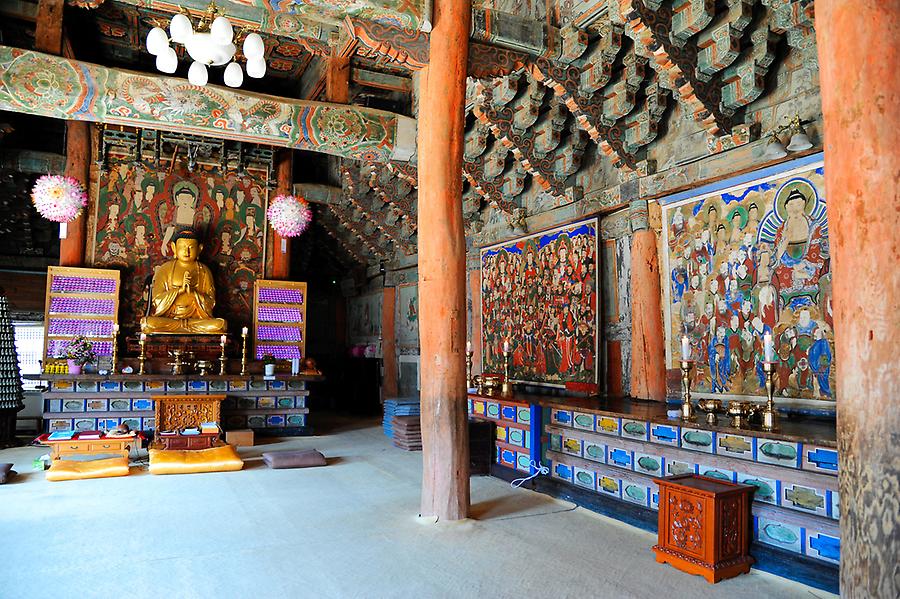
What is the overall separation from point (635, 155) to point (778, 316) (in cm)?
233

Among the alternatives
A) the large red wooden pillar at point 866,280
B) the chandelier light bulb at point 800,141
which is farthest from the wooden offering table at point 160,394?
the large red wooden pillar at point 866,280

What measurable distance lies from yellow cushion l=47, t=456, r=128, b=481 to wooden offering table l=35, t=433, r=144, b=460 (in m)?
0.11

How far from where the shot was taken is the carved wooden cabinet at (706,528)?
11.9 feet

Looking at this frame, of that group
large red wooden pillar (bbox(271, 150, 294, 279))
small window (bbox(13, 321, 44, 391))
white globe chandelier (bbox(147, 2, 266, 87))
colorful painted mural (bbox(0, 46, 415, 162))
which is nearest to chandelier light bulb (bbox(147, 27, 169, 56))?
white globe chandelier (bbox(147, 2, 266, 87))

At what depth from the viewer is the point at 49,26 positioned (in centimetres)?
795

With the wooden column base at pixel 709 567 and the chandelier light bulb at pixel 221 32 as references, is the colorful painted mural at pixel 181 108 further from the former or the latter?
the wooden column base at pixel 709 567

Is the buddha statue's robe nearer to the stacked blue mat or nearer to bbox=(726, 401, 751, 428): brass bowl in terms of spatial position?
the stacked blue mat

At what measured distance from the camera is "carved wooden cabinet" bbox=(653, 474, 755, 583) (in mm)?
3617

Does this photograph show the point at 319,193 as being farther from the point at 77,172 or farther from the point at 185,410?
the point at 185,410

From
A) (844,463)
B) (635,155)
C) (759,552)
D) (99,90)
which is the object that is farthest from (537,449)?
(99,90)

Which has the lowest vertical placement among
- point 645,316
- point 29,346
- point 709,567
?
point 709,567

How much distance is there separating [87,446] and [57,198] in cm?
442

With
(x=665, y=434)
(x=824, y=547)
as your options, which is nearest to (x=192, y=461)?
(x=665, y=434)

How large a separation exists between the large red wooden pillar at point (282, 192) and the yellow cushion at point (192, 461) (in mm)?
4778
